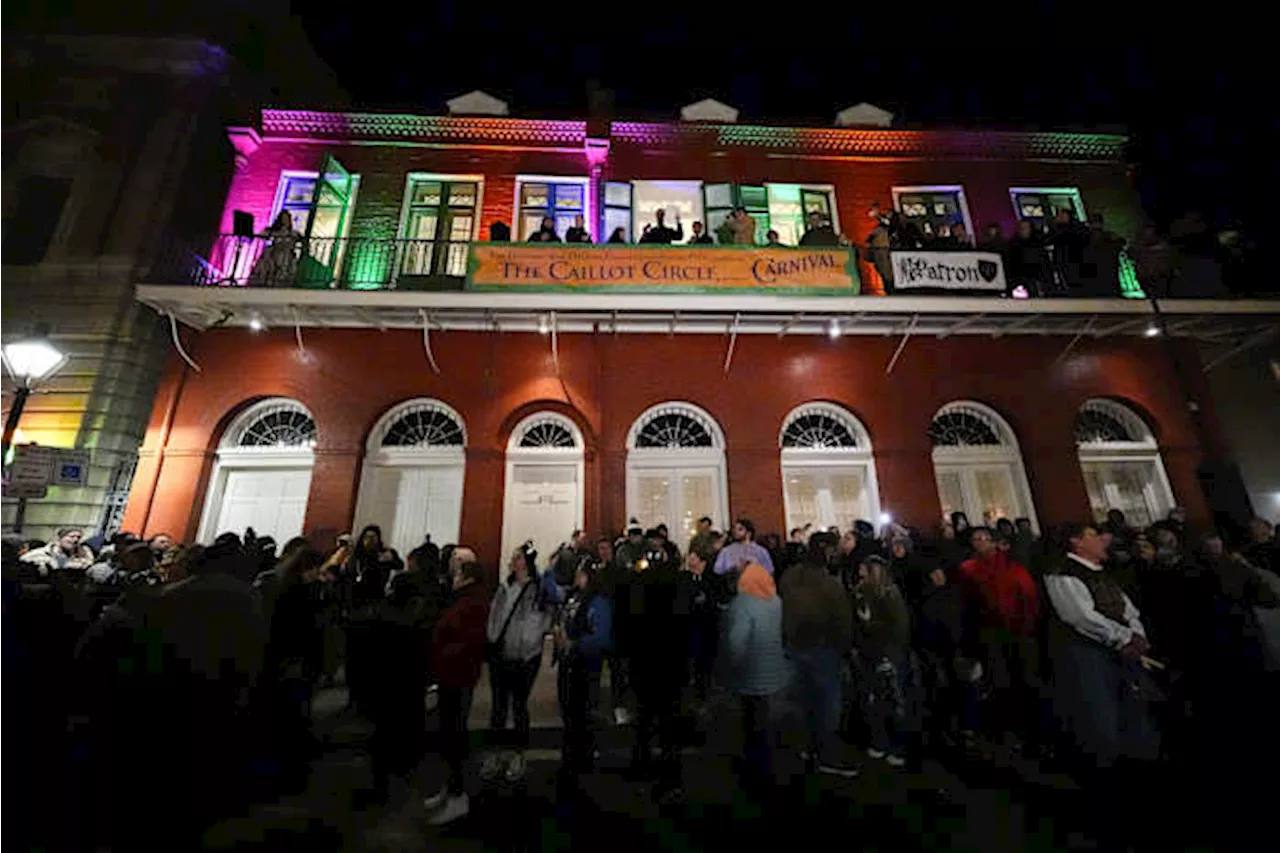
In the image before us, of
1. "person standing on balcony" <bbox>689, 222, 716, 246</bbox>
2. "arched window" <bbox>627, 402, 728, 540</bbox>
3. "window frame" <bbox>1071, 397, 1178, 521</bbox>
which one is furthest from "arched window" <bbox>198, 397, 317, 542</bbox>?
"window frame" <bbox>1071, 397, 1178, 521</bbox>

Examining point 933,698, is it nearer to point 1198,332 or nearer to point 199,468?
point 1198,332

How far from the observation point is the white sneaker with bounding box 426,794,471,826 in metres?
3.41

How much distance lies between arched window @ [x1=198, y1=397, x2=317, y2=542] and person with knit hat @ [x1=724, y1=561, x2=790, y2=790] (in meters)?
7.53

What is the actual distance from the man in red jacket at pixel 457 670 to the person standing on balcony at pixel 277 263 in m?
7.38

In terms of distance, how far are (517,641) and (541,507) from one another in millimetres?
4539

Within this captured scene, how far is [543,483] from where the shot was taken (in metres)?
8.93

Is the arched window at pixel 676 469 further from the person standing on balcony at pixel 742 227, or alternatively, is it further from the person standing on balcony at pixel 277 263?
the person standing on balcony at pixel 277 263

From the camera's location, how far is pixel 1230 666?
3.88m

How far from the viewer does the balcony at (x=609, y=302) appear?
807cm

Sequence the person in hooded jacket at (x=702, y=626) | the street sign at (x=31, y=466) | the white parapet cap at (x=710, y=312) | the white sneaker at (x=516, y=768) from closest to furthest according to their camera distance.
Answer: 1. the white sneaker at (x=516, y=768)
2. the person in hooded jacket at (x=702, y=626)
3. the street sign at (x=31, y=466)
4. the white parapet cap at (x=710, y=312)

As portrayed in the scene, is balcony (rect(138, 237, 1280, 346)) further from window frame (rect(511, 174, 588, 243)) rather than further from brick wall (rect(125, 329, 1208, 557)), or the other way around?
window frame (rect(511, 174, 588, 243))

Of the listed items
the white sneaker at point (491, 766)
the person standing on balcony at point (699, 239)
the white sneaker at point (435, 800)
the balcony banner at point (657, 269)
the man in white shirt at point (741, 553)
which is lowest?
the white sneaker at point (435, 800)

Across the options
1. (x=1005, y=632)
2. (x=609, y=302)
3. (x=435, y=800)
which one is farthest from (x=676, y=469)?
(x=435, y=800)

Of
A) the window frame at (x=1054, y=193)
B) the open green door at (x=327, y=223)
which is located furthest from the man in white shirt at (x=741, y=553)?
the window frame at (x=1054, y=193)
